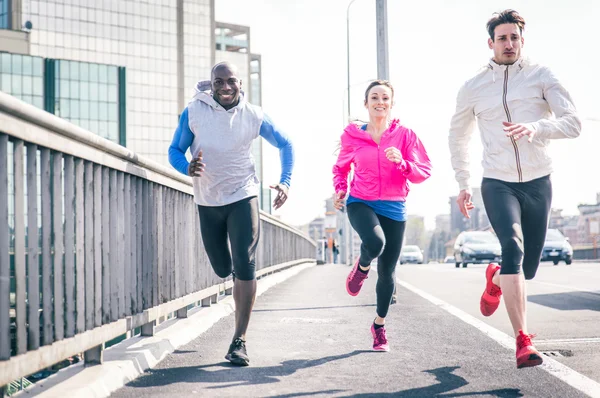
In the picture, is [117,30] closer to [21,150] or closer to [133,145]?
[133,145]

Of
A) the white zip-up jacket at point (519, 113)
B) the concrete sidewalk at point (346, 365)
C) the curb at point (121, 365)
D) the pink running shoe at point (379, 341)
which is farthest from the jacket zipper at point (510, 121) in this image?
the curb at point (121, 365)

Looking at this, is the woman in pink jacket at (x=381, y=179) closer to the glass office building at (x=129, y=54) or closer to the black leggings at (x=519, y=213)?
the black leggings at (x=519, y=213)

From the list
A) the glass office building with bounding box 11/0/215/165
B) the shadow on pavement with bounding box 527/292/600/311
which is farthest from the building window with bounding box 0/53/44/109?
the shadow on pavement with bounding box 527/292/600/311

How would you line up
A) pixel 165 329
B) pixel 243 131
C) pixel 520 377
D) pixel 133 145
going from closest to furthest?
pixel 520 377 < pixel 243 131 < pixel 165 329 < pixel 133 145

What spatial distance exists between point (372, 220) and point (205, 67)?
4384 inches

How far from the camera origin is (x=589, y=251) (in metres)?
51.8

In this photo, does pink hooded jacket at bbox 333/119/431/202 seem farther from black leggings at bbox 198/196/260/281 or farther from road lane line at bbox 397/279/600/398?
road lane line at bbox 397/279/600/398

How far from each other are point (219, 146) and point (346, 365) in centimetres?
163

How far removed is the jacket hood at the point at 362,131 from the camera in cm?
578

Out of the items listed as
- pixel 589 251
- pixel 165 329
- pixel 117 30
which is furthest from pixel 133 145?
pixel 165 329

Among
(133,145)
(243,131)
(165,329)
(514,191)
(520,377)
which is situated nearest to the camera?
(520,377)

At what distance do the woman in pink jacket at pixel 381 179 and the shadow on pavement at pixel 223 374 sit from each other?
3.17 ft

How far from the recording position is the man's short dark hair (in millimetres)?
4793

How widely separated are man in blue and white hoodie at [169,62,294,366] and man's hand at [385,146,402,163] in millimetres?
910
